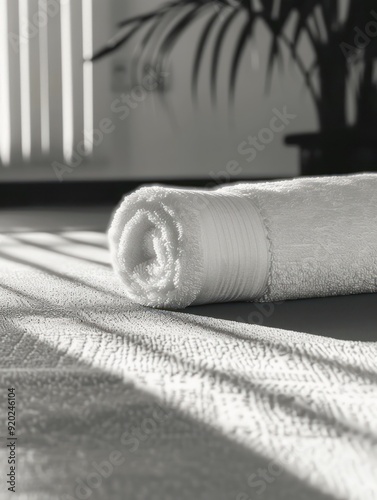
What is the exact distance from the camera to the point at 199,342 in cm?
61

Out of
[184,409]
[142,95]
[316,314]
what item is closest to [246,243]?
[316,314]

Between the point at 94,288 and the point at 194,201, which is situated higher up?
the point at 194,201

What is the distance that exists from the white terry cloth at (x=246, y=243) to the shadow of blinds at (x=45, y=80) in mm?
2187

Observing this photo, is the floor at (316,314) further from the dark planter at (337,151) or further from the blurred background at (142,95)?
the blurred background at (142,95)

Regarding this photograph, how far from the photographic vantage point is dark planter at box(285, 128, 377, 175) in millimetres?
2529

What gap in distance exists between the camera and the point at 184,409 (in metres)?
0.44

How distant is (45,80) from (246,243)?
2.32 m

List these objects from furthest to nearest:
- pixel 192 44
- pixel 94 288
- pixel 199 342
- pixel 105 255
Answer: pixel 192 44
pixel 105 255
pixel 94 288
pixel 199 342

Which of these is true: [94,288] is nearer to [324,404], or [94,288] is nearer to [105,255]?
[105,255]

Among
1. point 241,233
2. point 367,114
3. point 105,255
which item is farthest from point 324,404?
point 367,114

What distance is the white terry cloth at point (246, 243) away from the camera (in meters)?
0.76

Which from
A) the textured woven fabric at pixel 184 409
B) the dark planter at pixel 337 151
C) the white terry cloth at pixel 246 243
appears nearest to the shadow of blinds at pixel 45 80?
the dark planter at pixel 337 151

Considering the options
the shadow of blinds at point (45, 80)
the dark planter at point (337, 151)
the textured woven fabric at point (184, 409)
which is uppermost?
the shadow of blinds at point (45, 80)

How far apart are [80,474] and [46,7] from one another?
2.80 metres
